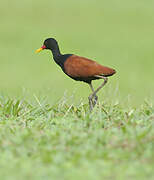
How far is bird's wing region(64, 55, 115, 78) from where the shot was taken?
5570mm

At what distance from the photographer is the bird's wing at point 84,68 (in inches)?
219

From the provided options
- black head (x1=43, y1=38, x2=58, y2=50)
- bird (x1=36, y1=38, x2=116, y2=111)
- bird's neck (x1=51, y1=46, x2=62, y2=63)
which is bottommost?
bird (x1=36, y1=38, x2=116, y2=111)

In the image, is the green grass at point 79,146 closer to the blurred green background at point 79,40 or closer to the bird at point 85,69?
the bird at point 85,69

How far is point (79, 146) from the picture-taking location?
14.5ft

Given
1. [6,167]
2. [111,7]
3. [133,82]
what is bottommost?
[133,82]

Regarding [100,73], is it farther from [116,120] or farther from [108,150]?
[108,150]

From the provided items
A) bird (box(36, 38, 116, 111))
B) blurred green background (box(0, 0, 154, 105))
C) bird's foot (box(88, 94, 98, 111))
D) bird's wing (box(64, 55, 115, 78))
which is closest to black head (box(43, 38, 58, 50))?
bird (box(36, 38, 116, 111))

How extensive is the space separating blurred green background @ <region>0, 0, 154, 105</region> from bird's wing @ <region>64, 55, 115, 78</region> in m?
4.54

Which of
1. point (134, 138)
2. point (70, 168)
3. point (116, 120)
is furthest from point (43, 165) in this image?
point (116, 120)

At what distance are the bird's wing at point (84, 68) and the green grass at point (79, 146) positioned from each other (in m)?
0.43

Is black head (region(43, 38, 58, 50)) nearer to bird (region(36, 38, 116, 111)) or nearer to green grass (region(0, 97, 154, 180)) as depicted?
bird (region(36, 38, 116, 111))

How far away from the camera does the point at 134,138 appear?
4.46 metres

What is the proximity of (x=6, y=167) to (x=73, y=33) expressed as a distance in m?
13.5

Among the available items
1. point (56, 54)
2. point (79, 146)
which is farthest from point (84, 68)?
point (79, 146)
